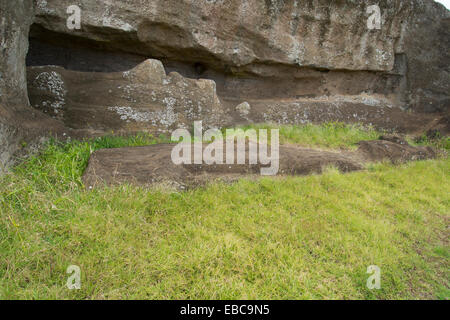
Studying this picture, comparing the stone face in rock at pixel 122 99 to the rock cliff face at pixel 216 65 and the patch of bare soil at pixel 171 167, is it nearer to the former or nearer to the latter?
the rock cliff face at pixel 216 65

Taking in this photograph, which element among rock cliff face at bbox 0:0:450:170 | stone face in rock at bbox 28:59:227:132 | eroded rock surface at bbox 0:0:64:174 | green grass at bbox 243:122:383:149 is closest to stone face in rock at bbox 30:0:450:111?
rock cliff face at bbox 0:0:450:170

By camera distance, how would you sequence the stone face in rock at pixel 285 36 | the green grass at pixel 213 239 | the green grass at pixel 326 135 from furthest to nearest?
1. the green grass at pixel 326 135
2. the stone face in rock at pixel 285 36
3. the green grass at pixel 213 239

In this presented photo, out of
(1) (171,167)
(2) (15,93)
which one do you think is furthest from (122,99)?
(1) (171,167)

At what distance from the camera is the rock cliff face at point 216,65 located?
5.13m

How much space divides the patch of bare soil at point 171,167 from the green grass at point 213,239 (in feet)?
0.76

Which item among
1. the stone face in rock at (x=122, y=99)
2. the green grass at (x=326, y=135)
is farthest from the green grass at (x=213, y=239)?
the green grass at (x=326, y=135)

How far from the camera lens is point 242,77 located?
28.0ft

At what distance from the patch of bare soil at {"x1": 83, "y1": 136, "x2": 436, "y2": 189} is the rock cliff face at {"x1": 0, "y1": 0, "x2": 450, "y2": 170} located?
1.15m

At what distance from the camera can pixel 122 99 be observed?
18.4ft

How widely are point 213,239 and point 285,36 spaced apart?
284 inches

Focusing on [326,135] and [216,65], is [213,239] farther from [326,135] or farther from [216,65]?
[216,65]

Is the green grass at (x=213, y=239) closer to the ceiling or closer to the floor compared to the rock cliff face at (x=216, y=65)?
closer to the floor

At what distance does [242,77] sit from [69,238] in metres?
7.19
